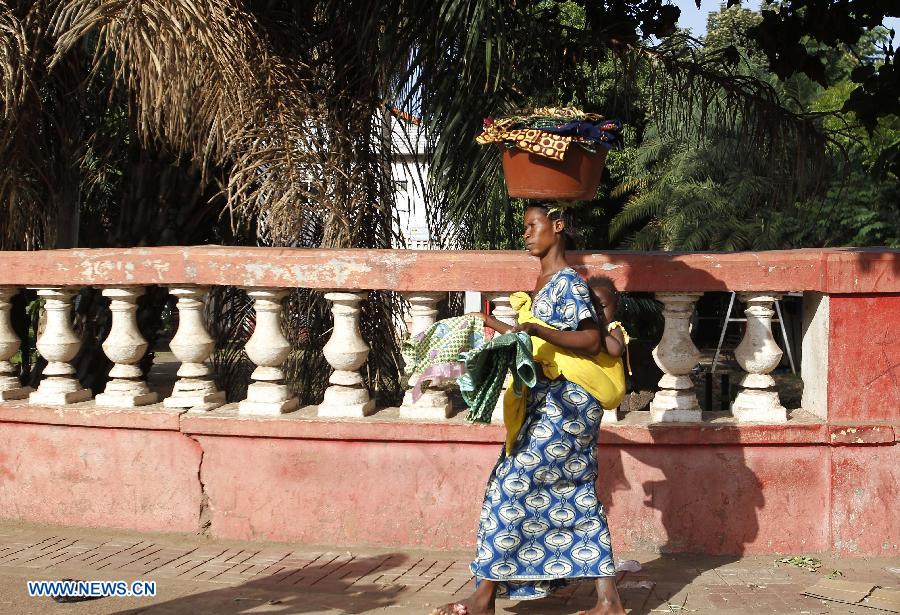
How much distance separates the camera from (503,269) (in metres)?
4.79

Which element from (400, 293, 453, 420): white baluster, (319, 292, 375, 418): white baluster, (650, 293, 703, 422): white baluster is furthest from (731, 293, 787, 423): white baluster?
(319, 292, 375, 418): white baluster

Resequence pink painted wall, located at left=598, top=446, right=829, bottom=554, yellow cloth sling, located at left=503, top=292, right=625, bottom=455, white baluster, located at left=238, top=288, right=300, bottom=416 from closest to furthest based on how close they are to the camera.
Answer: yellow cloth sling, located at left=503, top=292, right=625, bottom=455 < pink painted wall, located at left=598, top=446, right=829, bottom=554 < white baluster, located at left=238, top=288, right=300, bottom=416

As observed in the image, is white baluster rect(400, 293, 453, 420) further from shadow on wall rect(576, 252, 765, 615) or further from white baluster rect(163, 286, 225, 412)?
white baluster rect(163, 286, 225, 412)

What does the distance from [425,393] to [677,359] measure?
3.88ft

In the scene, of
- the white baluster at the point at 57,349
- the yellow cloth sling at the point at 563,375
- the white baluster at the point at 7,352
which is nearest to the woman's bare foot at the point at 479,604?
the yellow cloth sling at the point at 563,375

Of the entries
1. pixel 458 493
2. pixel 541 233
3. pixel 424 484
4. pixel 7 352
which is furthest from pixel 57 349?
pixel 541 233

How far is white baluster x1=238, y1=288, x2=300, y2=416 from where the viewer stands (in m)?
5.07

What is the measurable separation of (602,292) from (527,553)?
3.45 ft

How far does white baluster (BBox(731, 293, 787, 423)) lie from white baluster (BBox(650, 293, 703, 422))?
0.22 m

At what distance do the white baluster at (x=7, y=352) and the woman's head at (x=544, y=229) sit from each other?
2934 mm

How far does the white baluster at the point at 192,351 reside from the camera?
5.18 meters

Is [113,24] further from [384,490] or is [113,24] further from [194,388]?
[384,490]

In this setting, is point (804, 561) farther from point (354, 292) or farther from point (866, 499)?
point (354, 292)

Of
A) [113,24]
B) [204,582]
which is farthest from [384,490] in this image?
[113,24]
